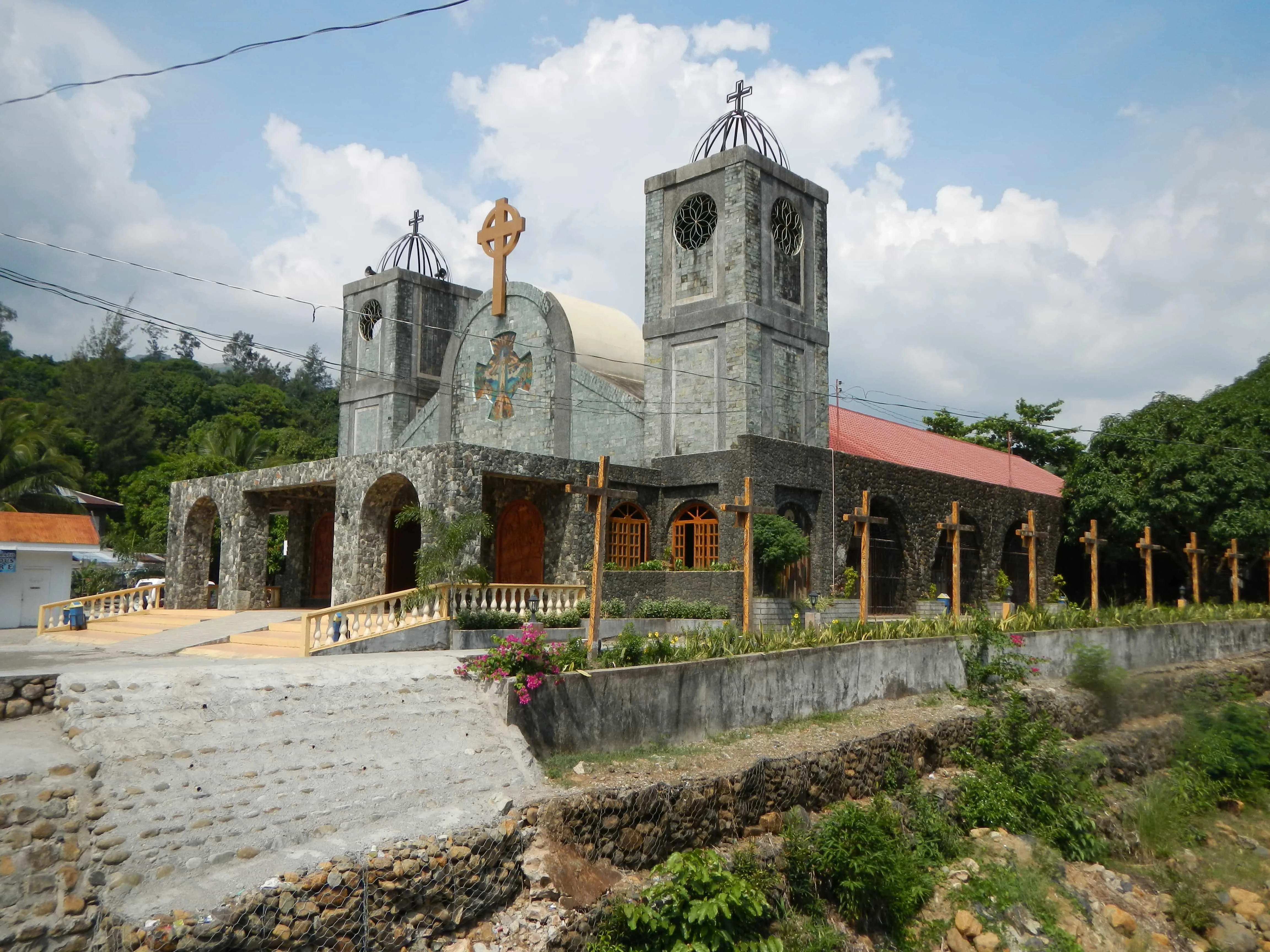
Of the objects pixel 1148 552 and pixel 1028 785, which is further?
pixel 1148 552

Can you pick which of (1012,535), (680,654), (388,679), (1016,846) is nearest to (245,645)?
(388,679)

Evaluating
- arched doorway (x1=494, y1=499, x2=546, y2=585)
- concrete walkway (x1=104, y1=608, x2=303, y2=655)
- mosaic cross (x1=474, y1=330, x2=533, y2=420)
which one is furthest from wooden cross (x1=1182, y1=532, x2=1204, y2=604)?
concrete walkway (x1=104, y1=608, x2=303, y2=655)

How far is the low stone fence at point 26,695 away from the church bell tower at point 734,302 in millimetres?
12956

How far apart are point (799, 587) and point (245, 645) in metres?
9.82

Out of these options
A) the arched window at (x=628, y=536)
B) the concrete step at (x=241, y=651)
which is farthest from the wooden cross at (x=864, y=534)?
the concrete step at (x=241, y=651)

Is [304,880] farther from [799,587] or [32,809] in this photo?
[799,587]

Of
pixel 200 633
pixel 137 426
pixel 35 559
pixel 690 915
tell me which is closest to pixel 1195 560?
pixel 690 915

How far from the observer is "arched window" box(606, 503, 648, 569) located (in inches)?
725

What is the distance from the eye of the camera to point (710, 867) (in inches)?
322

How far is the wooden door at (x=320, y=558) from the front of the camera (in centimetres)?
2295

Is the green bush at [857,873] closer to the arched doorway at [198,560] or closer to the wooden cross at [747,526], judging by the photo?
the wooden cross at [747,526]

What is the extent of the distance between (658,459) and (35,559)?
13.6 metres

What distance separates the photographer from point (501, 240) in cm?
2208

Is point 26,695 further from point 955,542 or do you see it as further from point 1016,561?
point 1016,561
